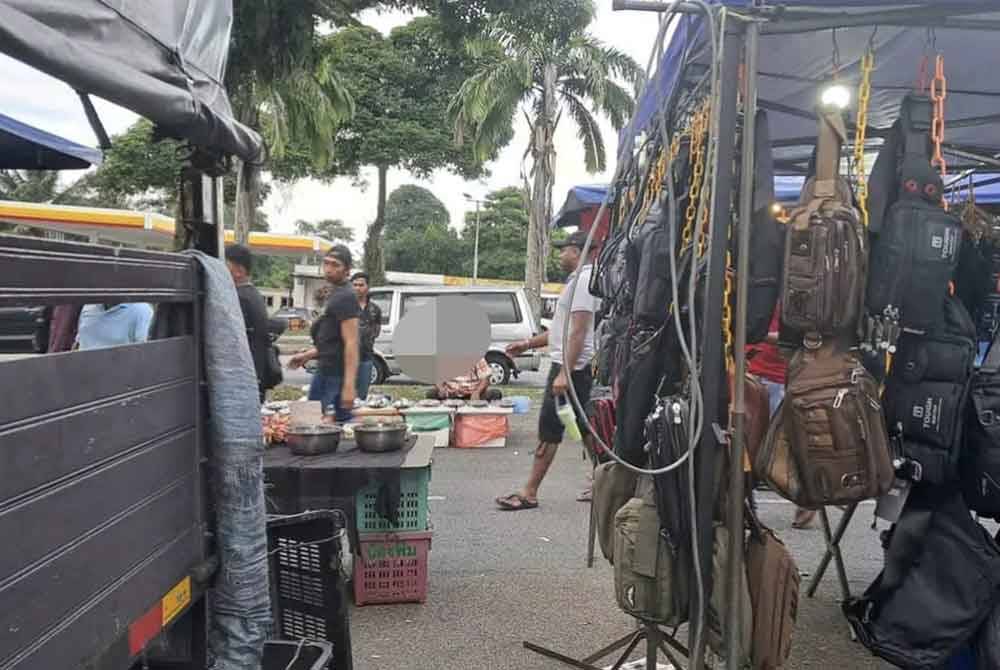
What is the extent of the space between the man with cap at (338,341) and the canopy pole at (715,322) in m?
3.65

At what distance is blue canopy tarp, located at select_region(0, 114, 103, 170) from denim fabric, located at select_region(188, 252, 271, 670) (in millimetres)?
2964

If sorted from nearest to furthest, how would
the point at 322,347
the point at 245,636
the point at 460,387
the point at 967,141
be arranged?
the point at 245,636
the point at 967,141
the point at 322,347
the point at 460,387

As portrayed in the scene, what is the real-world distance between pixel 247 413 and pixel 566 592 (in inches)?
108

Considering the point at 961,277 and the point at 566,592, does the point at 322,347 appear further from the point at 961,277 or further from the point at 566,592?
the point at 961,277

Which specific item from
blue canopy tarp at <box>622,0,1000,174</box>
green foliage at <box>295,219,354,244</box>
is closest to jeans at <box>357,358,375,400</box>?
blue canopy tarp at <box>622,0,1000,174</box>

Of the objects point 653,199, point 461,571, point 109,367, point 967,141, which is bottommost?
point 461,571

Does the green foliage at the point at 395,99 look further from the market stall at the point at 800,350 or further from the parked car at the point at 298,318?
the market stall at the point at 800,350

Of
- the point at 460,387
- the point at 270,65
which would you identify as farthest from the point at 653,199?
the point at 460,387

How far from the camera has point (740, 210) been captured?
2578 mm

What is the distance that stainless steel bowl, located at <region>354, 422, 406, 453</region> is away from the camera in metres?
4.13

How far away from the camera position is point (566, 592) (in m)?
4.37

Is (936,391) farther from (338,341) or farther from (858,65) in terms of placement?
(338,341)

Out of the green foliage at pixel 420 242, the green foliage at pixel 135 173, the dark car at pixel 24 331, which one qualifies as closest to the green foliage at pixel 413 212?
the green foliage at pixel 420 242

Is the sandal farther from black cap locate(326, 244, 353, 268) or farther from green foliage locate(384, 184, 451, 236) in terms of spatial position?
green foliage locate(384, 184, 451, 236)
